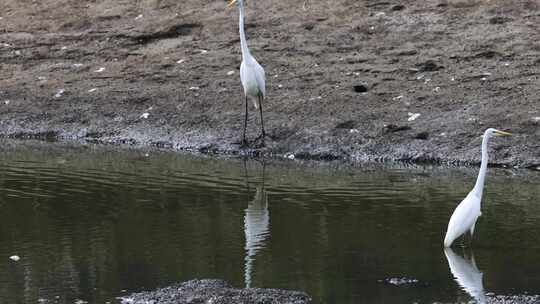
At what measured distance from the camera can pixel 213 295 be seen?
714cm

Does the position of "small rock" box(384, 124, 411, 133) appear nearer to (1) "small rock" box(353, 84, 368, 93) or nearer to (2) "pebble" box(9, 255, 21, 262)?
(1) "small rock" box(353, 84, 368, 93)

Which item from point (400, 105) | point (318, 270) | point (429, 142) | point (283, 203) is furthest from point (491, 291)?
point (400, 105)

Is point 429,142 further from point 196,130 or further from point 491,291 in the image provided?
point 491,291

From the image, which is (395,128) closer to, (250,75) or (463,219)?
(250,75)

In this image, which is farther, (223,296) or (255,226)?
(255,226)

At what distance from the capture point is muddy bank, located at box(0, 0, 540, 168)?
13.9 metres

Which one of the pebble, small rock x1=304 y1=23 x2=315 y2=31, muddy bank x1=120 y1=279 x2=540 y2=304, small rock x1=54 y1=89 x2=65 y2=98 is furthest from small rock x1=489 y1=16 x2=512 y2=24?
the pebble

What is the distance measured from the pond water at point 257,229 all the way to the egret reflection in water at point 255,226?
2 centimetres

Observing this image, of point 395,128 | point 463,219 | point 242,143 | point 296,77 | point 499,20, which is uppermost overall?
point 499,20

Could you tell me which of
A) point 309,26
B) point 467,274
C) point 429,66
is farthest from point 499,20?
point 467,274

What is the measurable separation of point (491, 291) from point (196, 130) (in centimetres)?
773

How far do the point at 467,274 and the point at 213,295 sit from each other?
6.65 ft

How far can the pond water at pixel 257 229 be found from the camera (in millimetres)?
7785

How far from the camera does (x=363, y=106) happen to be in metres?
14.6
